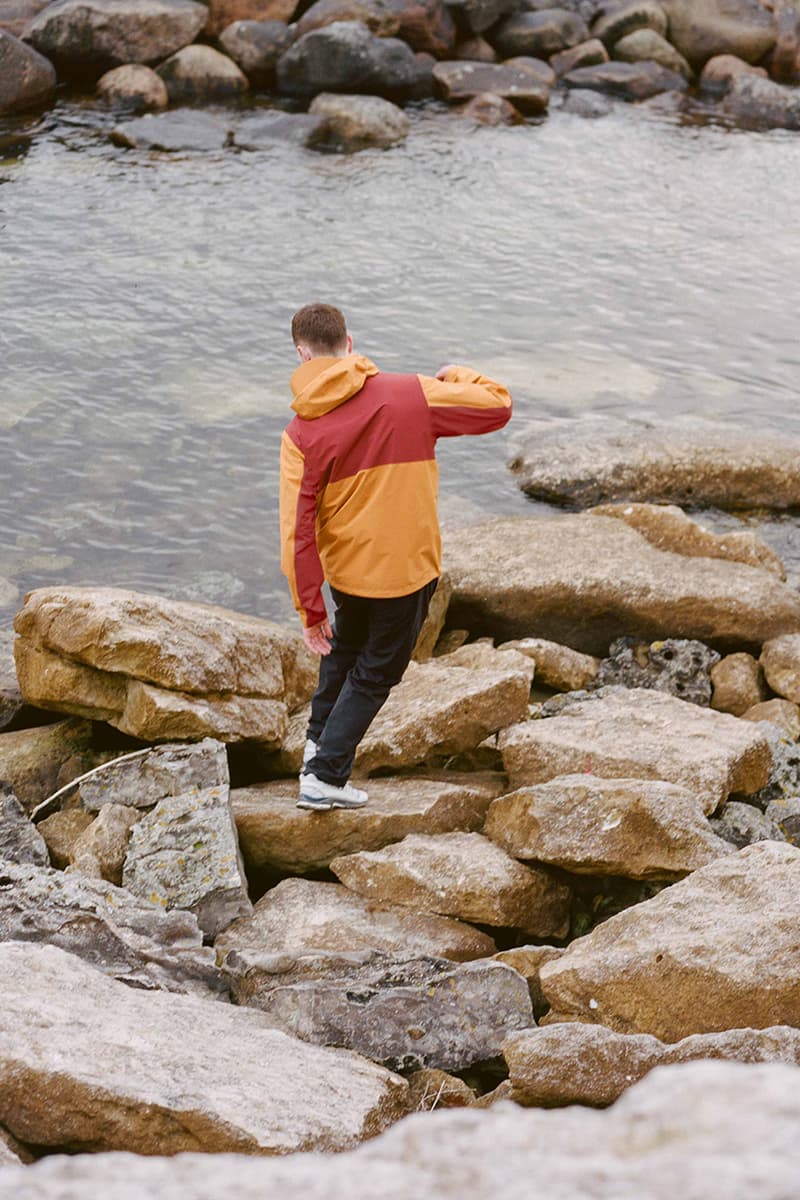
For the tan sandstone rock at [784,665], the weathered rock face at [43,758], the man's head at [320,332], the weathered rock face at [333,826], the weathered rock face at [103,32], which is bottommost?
the tan sandstone rock at [784,665]

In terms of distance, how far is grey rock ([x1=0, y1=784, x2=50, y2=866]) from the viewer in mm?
6598

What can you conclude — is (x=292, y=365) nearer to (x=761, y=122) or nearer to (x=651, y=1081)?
(x=651, y=1081)

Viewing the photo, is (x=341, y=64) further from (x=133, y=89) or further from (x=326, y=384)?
(x=326, y=384)

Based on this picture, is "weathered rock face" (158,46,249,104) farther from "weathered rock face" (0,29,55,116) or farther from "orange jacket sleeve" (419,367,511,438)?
"orange jacket sleeve" (419,367,511,438)

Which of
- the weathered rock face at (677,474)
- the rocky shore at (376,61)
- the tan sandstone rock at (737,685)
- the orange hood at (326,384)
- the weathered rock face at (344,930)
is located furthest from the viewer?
the rocky shore at (376,61)

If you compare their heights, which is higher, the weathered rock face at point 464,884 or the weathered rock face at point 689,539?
the weathered rock face at point 464,884

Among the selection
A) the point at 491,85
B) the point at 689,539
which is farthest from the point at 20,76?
the point at 689,539

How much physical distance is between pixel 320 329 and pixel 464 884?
2902mm

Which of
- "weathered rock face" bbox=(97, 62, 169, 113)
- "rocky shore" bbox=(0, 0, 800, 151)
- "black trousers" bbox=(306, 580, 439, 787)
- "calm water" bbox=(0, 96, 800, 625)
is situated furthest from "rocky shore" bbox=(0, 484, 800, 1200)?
"weathered rock face" bbox=(97, 62, 169, 113)

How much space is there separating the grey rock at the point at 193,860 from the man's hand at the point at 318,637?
0.92 meters

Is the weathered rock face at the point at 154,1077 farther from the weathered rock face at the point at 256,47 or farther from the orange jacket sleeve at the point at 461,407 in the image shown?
the weathered rock face at the point at 256,47

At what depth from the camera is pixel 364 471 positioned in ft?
21.6

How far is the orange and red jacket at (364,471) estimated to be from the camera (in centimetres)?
653

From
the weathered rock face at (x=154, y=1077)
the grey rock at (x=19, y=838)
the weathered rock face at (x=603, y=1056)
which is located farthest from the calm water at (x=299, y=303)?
the weathered rock face at (x=603, y=1056)
